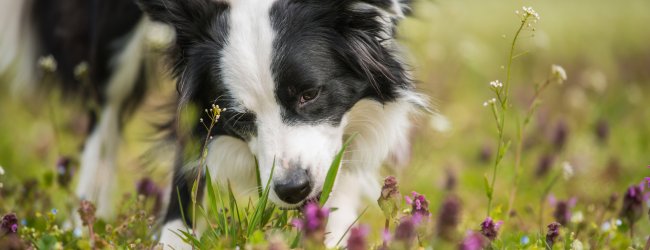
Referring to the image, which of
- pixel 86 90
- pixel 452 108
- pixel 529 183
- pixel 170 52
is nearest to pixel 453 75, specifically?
pixel 452 108

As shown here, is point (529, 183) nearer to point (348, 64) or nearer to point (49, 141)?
point (348, 64)

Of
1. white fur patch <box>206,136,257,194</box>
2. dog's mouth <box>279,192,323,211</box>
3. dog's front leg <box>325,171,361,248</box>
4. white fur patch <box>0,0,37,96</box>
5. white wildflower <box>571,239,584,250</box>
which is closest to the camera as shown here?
white wildflower <box>571,239,584,250</box>

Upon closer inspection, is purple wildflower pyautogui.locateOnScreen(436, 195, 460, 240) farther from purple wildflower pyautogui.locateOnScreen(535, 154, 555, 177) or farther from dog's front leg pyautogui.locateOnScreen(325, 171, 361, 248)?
purple wildflower pyautogui.locateOnScreen(535, 154, 555, 177)

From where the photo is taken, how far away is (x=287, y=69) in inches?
108

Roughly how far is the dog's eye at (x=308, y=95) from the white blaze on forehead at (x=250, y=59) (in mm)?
110

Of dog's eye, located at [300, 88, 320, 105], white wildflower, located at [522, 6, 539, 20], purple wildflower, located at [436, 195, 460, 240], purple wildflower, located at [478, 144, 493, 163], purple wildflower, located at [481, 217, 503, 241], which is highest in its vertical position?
white wildflower, located at [522, 6, 539, 20]

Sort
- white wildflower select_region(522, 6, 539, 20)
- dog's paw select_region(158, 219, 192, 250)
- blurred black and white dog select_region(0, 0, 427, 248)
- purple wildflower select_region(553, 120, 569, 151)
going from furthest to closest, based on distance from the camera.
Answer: purple wildflower select_region(553, 120, 569, 151) → dog's paw select_region(158, 219, 192, 250) → blurred black and white dog select_region(0, 0, 427, 248) → white wildflower select_region(522, 6, 539, 20)

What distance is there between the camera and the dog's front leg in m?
3.30

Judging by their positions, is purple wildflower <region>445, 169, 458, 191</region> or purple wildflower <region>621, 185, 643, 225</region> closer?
purple wildflower <region>621, 185, 643, 225</region>

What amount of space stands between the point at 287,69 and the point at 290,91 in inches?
3.2

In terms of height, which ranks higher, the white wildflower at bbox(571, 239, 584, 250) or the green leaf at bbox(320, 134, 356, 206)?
the green leaf at bbox(320, 134, 356, 206)

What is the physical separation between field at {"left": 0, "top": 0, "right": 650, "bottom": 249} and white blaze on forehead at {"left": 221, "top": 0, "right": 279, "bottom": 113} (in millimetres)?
375

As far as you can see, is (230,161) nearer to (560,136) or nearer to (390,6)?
(390,6)

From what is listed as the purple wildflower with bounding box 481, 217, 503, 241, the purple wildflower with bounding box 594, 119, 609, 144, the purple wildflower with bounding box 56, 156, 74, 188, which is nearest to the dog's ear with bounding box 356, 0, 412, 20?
the purple wildflower with bounding box 481, 217, 503, 241
